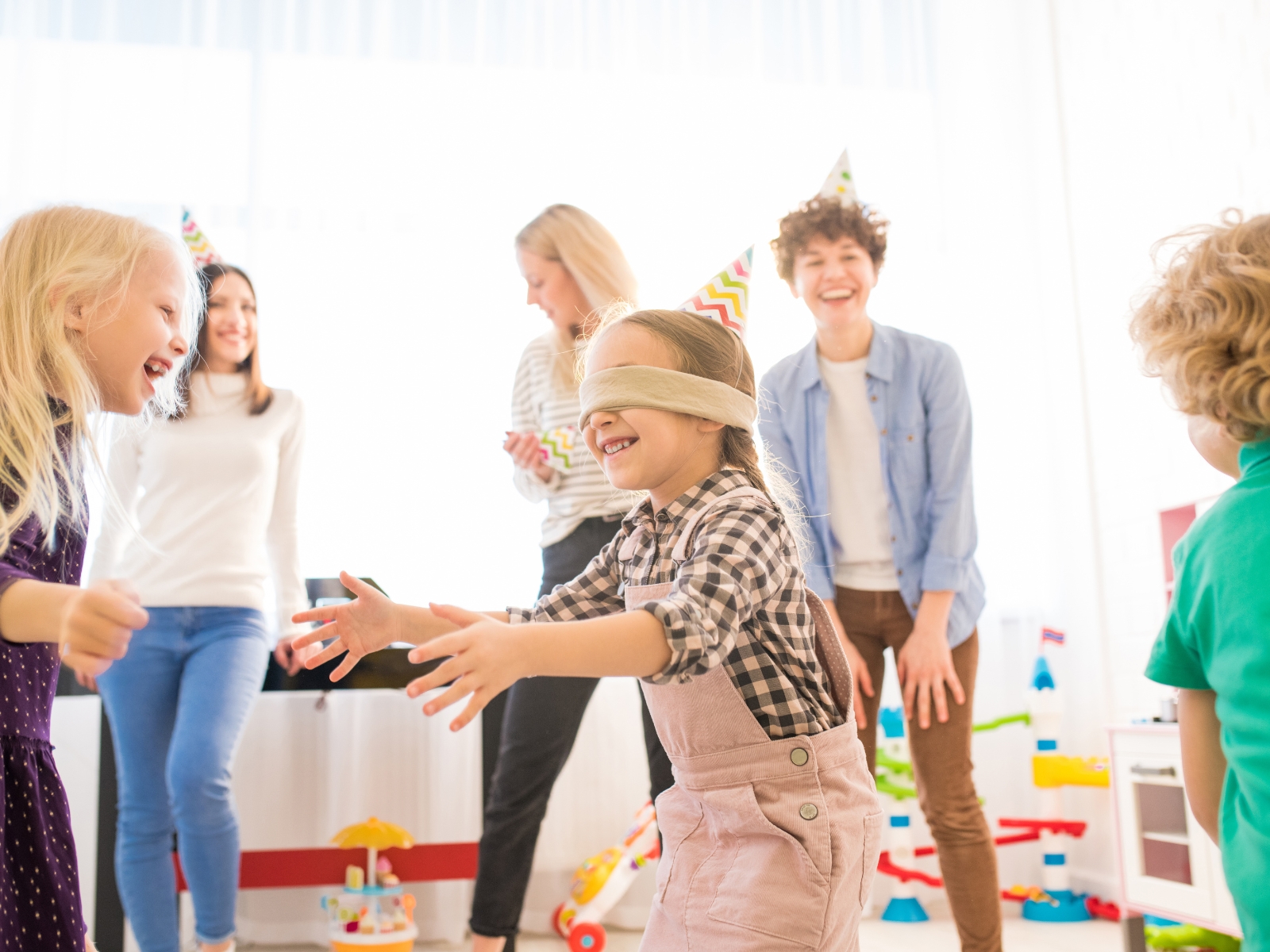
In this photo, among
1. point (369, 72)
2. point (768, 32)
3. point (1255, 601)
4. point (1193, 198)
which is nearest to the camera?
point (1255, 601)

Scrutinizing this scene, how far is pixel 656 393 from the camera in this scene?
116 centimetres

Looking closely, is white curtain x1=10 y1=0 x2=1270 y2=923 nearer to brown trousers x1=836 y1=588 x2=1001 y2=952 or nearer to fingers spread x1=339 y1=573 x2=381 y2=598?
brown trousers x1=836 y1=588 x2=1001 y2=952

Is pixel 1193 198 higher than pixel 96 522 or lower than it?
higher

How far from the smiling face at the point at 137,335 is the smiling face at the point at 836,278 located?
118 cm

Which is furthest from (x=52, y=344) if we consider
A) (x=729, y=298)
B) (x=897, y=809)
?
(x=897, y=809)

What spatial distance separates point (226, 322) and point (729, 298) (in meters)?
1.11

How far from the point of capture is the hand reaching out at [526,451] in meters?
1.98

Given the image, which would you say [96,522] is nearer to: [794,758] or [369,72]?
[369,72]

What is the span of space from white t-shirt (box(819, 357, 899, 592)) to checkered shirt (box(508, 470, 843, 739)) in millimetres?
780

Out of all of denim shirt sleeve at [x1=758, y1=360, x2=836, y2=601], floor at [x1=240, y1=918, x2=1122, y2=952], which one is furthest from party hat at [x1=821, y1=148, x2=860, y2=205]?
floor at [x1=240, y1=918, x2=1122, y2=952]

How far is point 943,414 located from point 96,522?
7.13ft

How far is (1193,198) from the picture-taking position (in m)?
2.82

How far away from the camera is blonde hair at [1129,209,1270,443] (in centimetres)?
91

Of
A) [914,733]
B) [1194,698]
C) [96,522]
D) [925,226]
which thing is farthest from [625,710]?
[1194,698]
